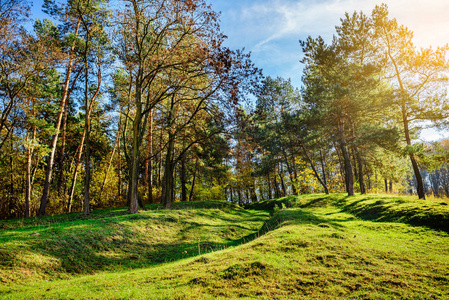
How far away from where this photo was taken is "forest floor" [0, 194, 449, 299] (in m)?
4.21

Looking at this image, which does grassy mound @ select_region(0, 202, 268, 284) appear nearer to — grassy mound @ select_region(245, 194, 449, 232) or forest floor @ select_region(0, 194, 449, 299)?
forest floor @ select_region(0, 194, 449, 299)

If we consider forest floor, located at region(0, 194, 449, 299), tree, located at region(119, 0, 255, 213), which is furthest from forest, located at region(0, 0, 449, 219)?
forest floor, located at region(0, 194, 449, 299)

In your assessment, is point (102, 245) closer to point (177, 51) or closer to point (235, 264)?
point (235, 264)

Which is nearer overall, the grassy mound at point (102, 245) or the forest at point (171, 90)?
the grassy mound at point (102, 245)

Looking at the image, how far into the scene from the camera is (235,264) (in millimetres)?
5215

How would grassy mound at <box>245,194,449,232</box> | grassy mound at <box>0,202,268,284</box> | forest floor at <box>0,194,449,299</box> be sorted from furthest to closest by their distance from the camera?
grassy mound at <box>245,194,449,232</box> < grassy mound at <box>0,202,268,284</box> < forest floor at <box>0,194,449,299</box>

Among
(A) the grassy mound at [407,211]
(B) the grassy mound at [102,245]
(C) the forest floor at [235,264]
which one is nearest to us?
(C) the forest floor at [235,264]

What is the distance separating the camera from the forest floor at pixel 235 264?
13.8ft

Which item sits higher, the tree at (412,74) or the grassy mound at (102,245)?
the tree at (412,74)

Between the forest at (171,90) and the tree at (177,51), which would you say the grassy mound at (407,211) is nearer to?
the forest at (171,90)

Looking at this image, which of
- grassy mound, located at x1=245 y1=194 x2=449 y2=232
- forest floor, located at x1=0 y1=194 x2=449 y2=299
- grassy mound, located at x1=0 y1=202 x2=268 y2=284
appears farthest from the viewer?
grassy mound, located at x1=245 y1=194 x2=449 y2=232

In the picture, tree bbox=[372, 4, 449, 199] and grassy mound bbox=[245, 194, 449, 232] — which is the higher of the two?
tree bbox=[372, 4, 449, 199]

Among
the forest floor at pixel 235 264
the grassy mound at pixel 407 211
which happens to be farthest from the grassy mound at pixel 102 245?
the grassy mound at pixel 407 211

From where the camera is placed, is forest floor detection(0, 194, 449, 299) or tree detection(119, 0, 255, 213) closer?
forest floor detection(0, 194, 449, 299)
